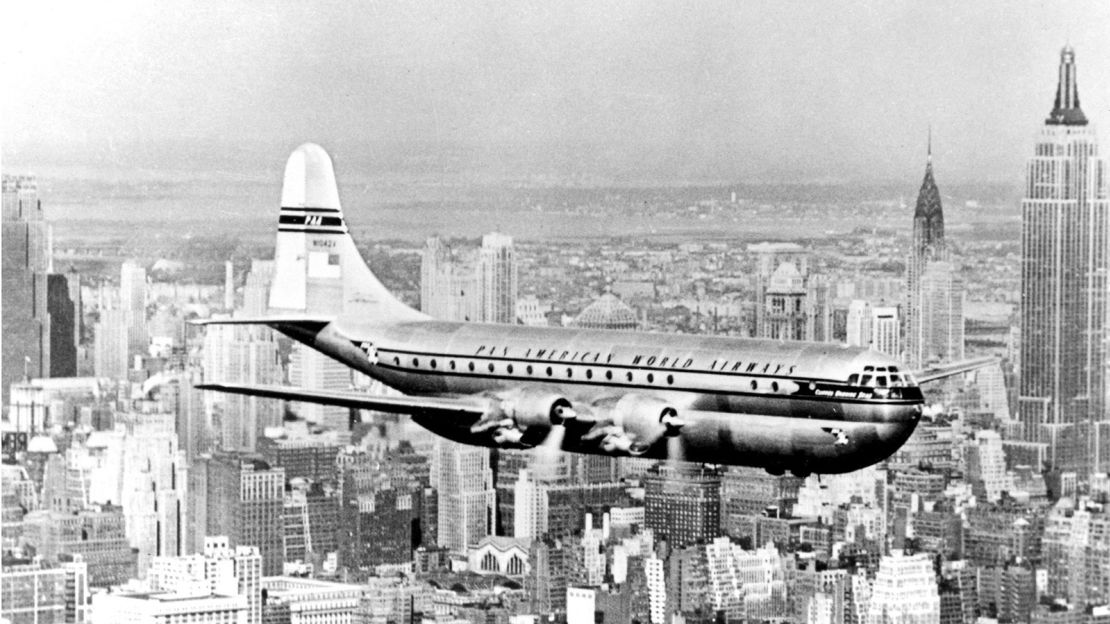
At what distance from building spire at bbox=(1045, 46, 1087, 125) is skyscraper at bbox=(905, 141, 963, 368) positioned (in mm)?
1773

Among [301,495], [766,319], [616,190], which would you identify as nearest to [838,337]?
[766,319]

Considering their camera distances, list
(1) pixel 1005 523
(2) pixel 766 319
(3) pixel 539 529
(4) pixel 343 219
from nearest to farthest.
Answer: (4) pixel 343 219
(2) pixel 766 319
(3) pixel 539 529
(1) pixel 1005 523

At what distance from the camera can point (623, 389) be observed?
770 inches

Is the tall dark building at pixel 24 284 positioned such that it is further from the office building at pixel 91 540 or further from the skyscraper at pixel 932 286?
the skyscraper at pixel 932 286

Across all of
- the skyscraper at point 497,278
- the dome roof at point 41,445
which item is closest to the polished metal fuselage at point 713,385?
the skyscraper at point 497,278

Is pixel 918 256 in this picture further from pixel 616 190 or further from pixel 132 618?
pixel 132 618

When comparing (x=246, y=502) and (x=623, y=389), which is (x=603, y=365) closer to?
(x=623, y=389)

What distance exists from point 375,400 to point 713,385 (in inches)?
114

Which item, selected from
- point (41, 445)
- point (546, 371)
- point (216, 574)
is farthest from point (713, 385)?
point (41, 445)

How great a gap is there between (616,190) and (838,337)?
121 inches

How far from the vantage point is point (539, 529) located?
26031 millimetres

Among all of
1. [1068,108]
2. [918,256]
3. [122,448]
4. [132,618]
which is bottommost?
[132,618]

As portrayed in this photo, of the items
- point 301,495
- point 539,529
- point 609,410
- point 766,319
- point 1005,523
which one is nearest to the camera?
point 609,410

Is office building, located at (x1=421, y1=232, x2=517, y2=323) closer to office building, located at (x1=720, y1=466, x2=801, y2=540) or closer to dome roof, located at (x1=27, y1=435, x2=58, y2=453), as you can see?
office building, located at (x1=720, y1=466, x2=801, y2=540)
